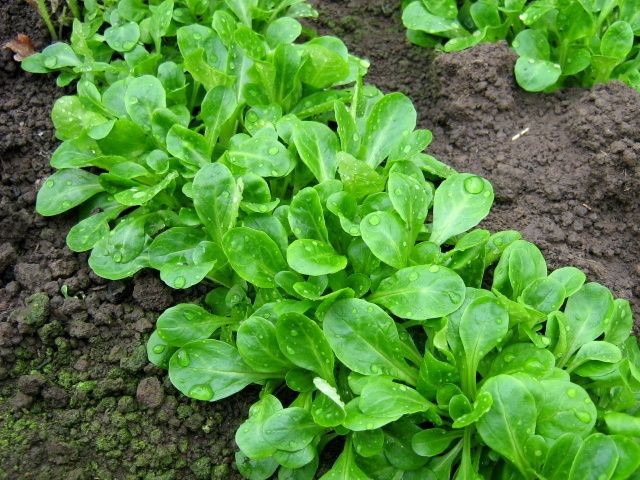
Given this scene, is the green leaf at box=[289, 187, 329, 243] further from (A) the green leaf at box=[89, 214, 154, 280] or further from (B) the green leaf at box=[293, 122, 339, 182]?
(A) the green leaf at box=[89, 214, 154, 280]

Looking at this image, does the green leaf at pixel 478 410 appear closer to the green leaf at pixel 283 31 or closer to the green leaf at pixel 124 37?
the green leaf at pixel 283 31

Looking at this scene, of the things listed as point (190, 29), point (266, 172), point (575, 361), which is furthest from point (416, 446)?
point (190, 29)

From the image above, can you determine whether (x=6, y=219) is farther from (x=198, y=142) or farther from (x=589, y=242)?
(x=589, y=242)

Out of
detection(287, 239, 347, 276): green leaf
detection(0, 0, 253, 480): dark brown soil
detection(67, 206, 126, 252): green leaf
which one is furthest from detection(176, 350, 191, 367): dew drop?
detection(67, 206, 126, 252): green leaf

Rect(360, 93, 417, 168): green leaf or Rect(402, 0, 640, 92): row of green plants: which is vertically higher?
Rect(402, 0, 640, 92): row of green plants

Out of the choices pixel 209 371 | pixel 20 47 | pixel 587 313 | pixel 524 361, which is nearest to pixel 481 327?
pixel 524 361

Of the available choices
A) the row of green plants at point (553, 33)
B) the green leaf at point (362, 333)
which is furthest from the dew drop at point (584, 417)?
the row of green plants at point (553, 33)
